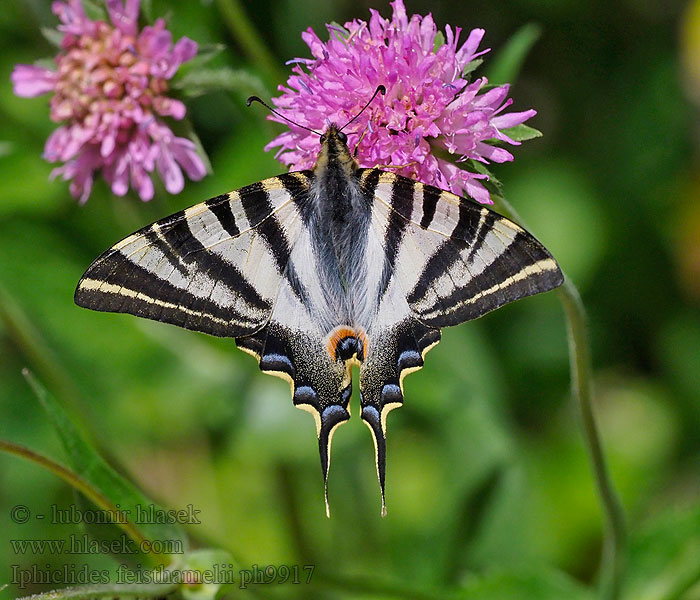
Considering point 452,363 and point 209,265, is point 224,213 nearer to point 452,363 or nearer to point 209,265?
point 209,265

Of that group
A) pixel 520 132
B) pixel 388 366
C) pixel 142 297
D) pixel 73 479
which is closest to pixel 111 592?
pixel 73 479

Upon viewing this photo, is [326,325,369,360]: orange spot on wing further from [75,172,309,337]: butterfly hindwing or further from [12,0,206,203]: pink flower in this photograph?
[12,0,206,203]: pink flower

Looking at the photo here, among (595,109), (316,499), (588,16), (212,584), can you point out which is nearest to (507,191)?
(595,109)

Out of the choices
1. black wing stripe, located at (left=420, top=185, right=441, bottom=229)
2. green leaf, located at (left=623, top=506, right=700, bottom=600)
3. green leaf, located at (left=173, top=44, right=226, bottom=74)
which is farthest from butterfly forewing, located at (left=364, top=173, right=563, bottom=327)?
green leaf, located at (left=623, top=506, right=700, bottom=600)

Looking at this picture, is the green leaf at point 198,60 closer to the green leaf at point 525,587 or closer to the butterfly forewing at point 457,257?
the butterfly forewing at point 457,257

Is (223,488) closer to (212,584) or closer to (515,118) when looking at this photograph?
(212,584)

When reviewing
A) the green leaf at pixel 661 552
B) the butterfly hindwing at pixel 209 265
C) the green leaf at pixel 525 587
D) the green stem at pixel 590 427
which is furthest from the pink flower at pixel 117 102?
the green leaf at pixel 661 552
